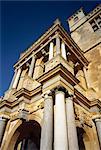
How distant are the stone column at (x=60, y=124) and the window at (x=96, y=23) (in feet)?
48.8

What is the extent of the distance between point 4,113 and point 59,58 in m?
5.35

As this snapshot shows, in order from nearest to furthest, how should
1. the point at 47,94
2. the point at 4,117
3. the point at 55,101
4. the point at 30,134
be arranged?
1. the point at 55,101
2. the point at 47,94
3. the point at 4,117
4. the point at 30,134

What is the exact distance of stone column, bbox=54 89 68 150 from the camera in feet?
21.1

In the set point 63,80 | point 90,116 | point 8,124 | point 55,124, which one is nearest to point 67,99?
point 63,80

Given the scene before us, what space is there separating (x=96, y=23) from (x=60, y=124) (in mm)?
17336

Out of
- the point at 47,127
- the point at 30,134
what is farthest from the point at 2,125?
the point at 47,127

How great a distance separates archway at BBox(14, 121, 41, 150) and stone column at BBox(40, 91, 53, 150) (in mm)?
2299

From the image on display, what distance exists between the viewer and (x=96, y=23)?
830 inches

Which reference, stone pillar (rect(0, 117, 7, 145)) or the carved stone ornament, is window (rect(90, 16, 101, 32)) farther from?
stone pillar (rect(0, 117, 7, 145))

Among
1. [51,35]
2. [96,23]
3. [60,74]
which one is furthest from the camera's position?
[96,23]

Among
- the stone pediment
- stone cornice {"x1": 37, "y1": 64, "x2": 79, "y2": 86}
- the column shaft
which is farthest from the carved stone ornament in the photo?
the column shaft

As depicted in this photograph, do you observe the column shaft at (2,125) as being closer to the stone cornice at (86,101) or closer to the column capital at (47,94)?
the column capital at (47,94)

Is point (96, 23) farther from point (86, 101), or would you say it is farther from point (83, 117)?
point (83, 117)

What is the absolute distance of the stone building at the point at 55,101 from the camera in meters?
7.41
